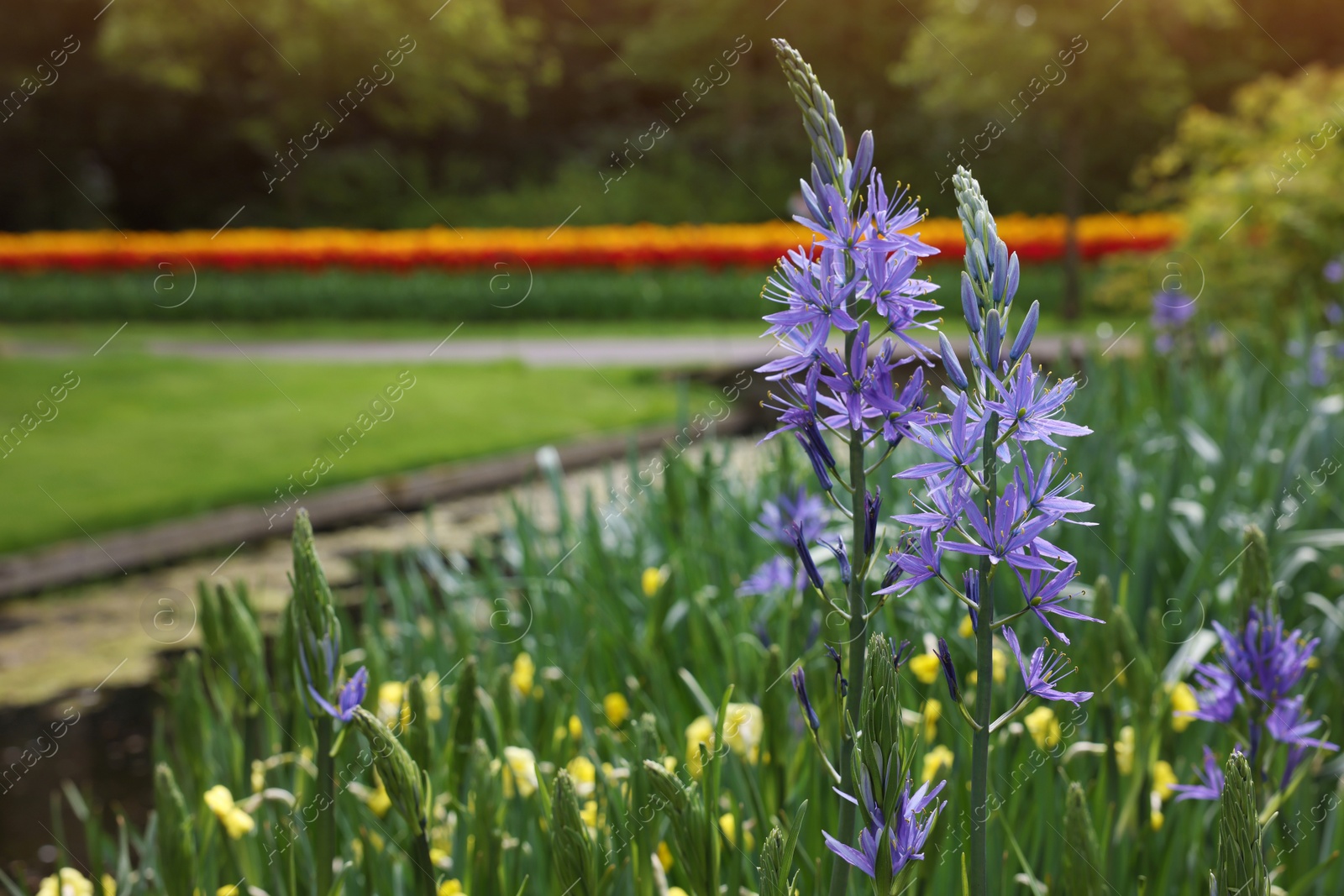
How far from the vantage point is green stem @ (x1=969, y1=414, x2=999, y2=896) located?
3.28ft

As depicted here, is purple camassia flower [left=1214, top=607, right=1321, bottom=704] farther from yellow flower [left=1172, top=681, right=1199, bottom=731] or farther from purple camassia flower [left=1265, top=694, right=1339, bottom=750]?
yellow flower [left=1172, top=681, right=1199, bottom=731]

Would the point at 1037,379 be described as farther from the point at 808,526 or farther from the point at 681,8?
the point at 681,8

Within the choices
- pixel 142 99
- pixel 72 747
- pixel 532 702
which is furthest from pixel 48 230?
pixel 532 702

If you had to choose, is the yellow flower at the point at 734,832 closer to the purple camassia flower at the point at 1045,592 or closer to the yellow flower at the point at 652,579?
the purple camassia flower at the point at 1045,592

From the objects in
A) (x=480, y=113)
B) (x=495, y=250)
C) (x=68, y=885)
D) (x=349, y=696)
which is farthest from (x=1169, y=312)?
(x=480, y=113)

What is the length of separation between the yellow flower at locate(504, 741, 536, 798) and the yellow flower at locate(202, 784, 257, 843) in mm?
435

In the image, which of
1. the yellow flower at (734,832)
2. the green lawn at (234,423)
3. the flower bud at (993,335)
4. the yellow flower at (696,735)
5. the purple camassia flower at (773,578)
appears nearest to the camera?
the flower bud at (993,335)

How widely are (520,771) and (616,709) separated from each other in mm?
501

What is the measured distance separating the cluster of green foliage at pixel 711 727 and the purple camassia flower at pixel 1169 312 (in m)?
1.94

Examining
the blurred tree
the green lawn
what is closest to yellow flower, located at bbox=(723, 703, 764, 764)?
the green lawn

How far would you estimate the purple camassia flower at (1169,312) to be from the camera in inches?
214

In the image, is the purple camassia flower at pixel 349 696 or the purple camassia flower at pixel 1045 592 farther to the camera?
the purple camassia flower at pixel 349 696

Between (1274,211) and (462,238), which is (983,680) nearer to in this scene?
(1274,211)

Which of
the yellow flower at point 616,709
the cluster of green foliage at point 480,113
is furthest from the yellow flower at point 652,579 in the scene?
the cluster of green foliage at point 480,113
